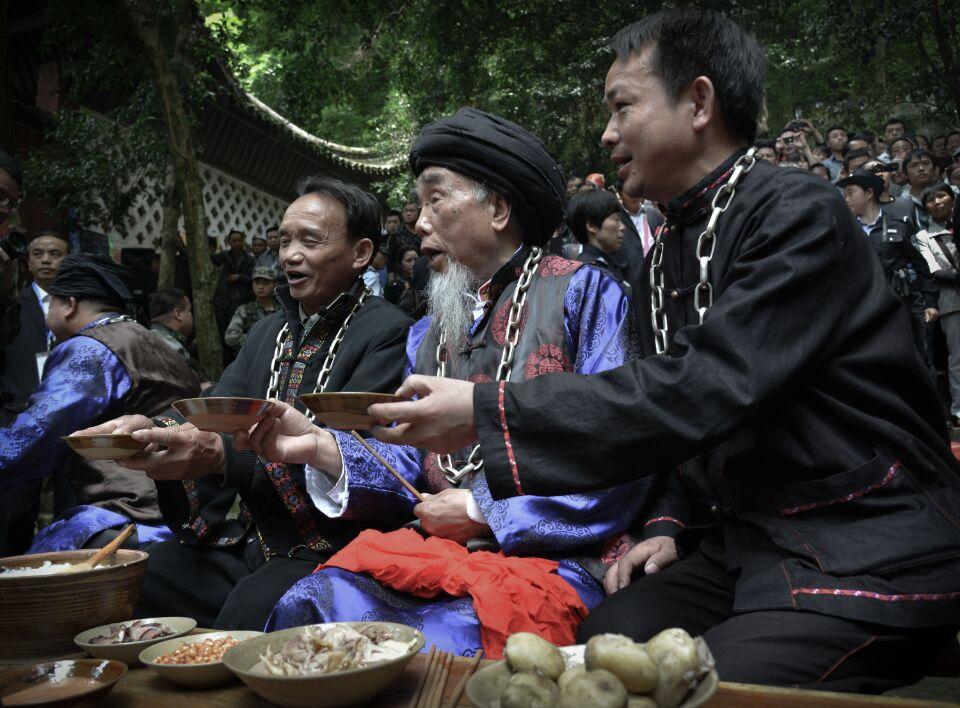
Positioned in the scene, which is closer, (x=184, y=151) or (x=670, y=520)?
(x=670, y=520)

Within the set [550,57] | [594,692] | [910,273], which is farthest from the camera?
[550,57]

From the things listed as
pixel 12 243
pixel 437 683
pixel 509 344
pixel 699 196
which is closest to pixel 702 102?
pixel 699 196

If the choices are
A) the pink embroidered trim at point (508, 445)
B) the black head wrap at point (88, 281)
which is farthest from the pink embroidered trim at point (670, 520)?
the black head wrap at point (88, 281)

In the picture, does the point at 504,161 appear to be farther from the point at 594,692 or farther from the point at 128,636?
the point at 594,692

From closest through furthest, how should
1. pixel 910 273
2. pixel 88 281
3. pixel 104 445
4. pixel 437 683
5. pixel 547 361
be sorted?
pixel 437 683 → pixel 104 445 → pixel 547 361 → pixel 88 281 → pixel 910 273

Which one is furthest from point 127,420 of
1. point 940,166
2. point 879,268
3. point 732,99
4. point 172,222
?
point 940,166

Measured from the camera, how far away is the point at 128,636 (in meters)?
2.09

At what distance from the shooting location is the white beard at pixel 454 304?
3068 millimetres

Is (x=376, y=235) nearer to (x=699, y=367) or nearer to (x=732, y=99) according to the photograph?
(x=732, y=99)

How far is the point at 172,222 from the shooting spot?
11.0 meters

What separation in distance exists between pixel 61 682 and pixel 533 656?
39.9 inches

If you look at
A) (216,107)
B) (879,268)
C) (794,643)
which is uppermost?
(216,107)

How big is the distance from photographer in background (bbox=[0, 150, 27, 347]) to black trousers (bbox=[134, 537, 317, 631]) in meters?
1.64

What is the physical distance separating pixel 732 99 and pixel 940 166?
11842 mm
